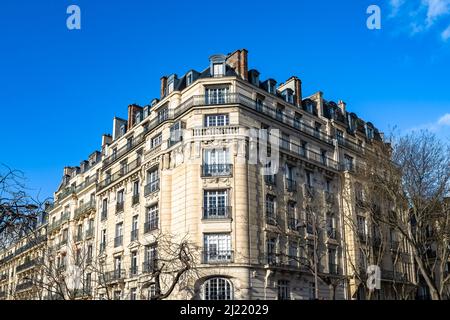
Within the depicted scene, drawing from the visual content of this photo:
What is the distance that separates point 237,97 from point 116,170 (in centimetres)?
1362

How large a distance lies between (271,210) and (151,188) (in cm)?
809

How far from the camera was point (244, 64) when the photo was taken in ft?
104

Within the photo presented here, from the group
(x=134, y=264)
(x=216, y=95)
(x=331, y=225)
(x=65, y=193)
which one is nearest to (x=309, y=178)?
(x=331, y=225)

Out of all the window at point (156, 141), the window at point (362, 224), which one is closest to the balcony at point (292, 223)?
the window at point (362, 224)

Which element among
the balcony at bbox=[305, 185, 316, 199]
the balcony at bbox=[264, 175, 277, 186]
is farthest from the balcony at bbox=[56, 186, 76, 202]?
the balcony at bbox=[305, 185, 316, 199]

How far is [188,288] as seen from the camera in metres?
26.5

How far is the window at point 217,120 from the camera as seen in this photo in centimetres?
2988

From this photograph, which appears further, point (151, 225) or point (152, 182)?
point (152, 182)

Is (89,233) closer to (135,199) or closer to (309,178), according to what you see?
(135,199)

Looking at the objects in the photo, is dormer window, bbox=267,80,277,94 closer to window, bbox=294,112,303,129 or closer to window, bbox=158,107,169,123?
window, bbox=294,112,303,129

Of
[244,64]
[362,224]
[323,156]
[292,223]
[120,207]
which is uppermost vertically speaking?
[244,64]

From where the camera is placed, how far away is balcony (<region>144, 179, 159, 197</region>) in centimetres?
3153

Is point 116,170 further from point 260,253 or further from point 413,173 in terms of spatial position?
point 413,173
